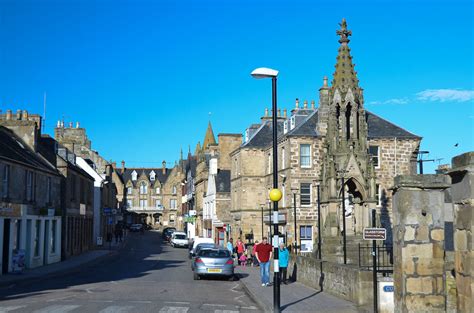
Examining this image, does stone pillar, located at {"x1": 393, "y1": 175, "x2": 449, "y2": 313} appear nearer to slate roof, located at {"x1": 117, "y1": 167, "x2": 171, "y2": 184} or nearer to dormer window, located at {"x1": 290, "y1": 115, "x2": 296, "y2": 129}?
dormer window, located at {"x1": 290, "y1": 115, "x2": 296, "y2": 129}

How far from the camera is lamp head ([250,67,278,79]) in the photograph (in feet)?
50.4

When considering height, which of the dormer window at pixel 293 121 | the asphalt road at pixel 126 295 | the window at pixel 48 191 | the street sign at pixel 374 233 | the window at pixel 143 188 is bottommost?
the asphalt road at pixel 126 295

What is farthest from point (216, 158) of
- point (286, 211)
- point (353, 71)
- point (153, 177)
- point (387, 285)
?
point (153, 177)

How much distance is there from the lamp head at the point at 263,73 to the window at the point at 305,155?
27.1m

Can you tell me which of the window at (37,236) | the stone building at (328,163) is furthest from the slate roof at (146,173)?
the window at (37,236)

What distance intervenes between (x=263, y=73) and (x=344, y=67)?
11462mm

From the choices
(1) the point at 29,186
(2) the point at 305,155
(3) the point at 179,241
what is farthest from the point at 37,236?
(3) the point at 179,241

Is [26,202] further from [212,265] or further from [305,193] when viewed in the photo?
[305,193]

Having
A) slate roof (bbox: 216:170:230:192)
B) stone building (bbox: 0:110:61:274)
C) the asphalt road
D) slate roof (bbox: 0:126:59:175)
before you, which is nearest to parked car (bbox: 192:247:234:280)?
the asphalt road

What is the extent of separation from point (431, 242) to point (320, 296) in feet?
27.1

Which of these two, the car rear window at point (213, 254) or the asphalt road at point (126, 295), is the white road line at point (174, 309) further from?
the car rear window at point (213, 254)

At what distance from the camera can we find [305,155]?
42500 millimetres

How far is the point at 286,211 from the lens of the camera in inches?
1684

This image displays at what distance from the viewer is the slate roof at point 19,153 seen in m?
28.8
